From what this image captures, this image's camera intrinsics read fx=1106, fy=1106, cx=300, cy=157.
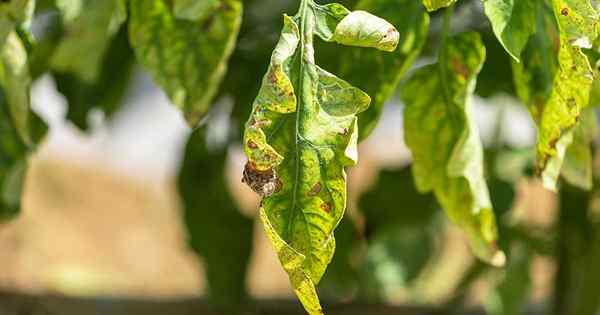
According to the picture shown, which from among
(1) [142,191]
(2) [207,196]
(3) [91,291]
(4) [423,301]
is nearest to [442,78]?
(2) [207,196]

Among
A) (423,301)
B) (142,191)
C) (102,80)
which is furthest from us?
(142,191)

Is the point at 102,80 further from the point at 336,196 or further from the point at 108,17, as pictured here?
the point at 336,196

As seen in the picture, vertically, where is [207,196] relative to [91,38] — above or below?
below

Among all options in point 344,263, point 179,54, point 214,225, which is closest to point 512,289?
point 344,263

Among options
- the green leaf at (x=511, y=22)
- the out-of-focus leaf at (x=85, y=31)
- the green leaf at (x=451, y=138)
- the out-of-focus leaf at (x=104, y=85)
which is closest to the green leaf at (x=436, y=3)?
the green leaf at (x=511, y=22)

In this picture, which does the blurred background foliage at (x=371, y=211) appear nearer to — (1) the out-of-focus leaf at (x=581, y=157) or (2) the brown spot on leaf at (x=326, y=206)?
(1) the out-of-focus leaf at (x=581, y=157)

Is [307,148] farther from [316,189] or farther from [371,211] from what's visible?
[371,211]
